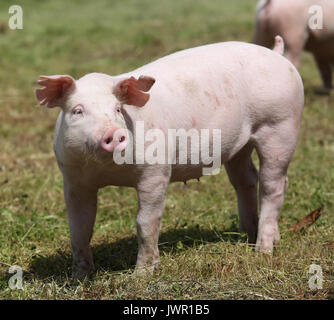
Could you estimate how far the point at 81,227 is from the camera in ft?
11.8

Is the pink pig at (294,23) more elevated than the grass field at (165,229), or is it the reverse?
the pink pig at (294,23)

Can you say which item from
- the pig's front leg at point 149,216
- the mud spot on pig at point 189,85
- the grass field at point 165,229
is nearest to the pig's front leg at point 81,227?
the grass field at point 165,229

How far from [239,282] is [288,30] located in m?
4.40

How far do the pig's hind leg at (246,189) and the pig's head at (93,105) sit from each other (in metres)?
1.15

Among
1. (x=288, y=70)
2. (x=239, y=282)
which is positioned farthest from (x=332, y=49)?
(x=239, y=282)

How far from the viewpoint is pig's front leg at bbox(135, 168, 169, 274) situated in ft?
11.2

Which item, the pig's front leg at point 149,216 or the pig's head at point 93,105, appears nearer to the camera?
the pig's head at point 93,105

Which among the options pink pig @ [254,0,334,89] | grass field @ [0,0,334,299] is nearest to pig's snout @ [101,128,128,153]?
grass field @ [0,0,334,299]

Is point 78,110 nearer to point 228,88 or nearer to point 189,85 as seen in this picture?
point 189,85

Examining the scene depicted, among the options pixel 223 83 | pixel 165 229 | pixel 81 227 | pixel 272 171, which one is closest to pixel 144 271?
pixel 81 227

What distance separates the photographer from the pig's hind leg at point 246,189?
4.23 metres

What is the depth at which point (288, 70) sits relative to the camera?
3920 mm

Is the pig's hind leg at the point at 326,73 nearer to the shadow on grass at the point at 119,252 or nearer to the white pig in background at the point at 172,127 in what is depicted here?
the white pig in background at the point at 172,127

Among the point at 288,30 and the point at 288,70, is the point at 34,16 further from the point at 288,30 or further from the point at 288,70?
the point at 288,70
